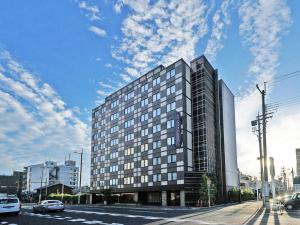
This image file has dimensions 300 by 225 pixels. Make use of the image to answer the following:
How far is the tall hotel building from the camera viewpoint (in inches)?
2251

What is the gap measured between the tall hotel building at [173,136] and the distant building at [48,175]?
93.4 metres

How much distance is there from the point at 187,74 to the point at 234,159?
24.4 m

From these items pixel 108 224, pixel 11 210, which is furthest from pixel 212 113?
pixel 108 224

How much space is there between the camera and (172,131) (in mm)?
58906

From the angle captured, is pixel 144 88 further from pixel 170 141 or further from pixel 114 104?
pixel 170 141

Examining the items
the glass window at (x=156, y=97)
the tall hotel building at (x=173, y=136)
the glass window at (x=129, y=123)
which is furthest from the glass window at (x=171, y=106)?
the glass window at (x=129, y=123)

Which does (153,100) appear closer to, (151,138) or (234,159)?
(151,138)

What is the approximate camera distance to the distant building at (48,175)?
527 feet

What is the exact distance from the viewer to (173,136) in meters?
58.4

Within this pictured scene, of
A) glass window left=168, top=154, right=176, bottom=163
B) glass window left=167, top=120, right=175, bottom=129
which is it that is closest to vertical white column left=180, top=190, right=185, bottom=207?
glass window left=168, top=154, right=176, bottom=163

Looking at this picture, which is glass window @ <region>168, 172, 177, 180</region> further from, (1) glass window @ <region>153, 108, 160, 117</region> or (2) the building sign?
(1) glass window @ <region>153, 108, 160, 117</region>

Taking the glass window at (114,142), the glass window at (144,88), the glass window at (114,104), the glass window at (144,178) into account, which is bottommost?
the glass window at (144,178)

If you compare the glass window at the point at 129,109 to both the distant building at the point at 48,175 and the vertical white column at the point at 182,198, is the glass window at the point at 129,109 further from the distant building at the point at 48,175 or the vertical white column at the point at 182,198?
the distant building at the point at 48,175

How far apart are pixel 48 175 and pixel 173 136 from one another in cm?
12083
